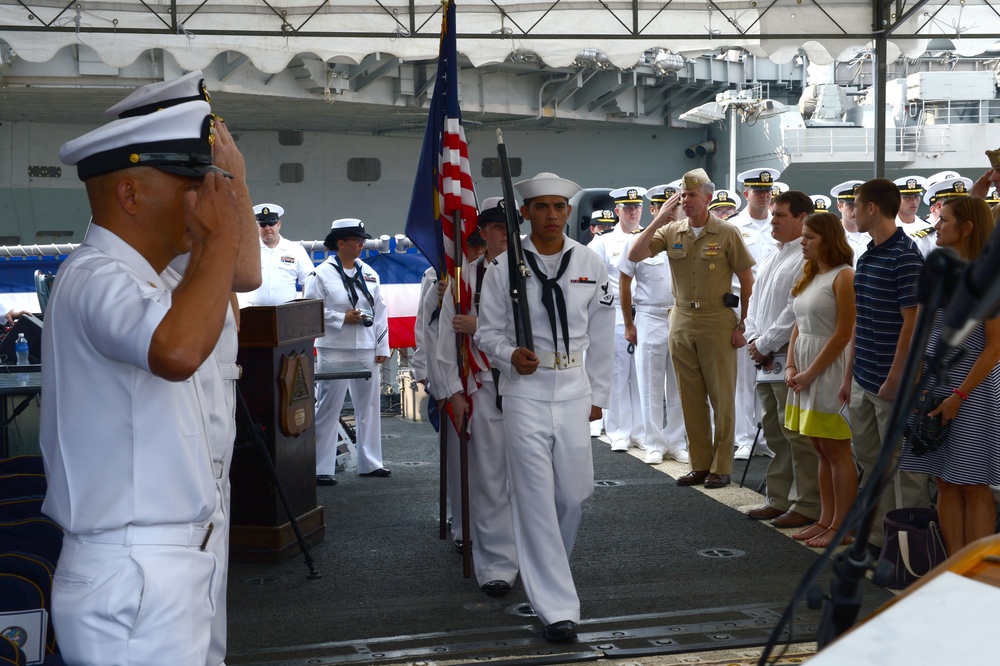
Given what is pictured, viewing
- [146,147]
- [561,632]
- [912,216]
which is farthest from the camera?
[912,216]

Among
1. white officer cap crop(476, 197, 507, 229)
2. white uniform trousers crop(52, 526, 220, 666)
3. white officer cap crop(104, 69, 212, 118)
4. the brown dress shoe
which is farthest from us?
the brown dress shoe

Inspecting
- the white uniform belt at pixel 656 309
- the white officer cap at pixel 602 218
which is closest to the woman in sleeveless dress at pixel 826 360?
the white uniform belt at pixel 656 309

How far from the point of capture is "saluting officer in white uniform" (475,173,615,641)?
4621 millimetres

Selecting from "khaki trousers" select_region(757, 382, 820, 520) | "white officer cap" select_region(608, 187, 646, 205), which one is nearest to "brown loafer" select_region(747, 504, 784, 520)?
"khaki trousers" select_region(757, 382, 820, 520)

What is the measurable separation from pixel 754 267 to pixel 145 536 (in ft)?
26.0

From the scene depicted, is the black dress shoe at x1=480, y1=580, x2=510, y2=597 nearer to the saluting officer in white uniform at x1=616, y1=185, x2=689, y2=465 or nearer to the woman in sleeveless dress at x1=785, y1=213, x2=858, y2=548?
the woman in sleeveless dress at x1=785, y1=213, x2=858, y2=548

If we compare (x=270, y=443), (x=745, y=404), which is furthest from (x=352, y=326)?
(x=745, y=404)

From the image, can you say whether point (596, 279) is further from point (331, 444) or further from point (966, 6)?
point (966, 6)

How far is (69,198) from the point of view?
24125 mm

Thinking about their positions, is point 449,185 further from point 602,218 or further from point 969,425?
point 602,218

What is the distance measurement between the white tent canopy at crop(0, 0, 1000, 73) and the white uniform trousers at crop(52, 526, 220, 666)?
7.08 metres

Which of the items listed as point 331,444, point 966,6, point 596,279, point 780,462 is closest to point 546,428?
point 596,279

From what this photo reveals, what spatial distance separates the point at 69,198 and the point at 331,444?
18231 mm

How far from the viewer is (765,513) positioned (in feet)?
22.2
